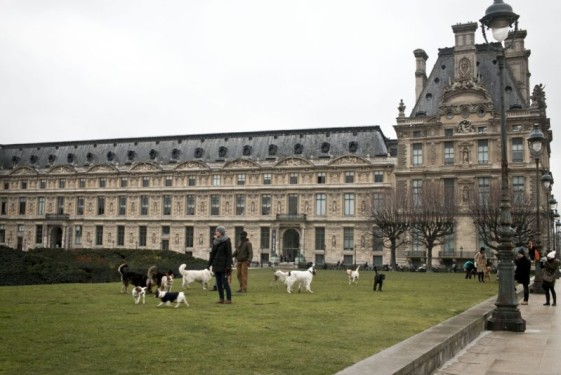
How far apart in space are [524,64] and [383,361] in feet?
217

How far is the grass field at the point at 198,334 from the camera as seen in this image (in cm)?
718

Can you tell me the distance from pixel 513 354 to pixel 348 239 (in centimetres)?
6433

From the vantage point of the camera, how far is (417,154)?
223 ft

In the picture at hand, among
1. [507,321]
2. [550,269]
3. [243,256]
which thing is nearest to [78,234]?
[243,256]

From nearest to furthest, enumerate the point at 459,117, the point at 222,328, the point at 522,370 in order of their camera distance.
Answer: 1. the point at 522,370
2. the point at 222,328
3. the point at 459,117

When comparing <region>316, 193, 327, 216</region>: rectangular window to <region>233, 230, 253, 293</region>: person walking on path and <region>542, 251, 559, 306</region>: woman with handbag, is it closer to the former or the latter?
<region>542, 251, 559, 306</region>: woman with handbag

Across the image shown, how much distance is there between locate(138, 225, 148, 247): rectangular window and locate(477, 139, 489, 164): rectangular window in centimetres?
4618

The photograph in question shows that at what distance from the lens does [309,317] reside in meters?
12.3

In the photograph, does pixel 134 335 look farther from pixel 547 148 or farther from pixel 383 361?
pixel 547 148

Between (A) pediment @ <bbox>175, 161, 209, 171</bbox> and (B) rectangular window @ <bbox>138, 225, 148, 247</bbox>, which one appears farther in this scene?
(B) rectangular window @ <bbox>138, 225, 148, 247</bbox>

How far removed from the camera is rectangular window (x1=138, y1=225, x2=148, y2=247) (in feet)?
278

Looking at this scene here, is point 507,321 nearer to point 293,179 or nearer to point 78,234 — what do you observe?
point 293,179

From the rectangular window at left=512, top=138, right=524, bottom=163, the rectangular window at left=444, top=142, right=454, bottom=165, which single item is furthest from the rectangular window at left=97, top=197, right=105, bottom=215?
the rectangular window at left=512, top=138, right=524, bottom=163

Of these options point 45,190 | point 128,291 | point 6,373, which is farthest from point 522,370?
point 45,190
